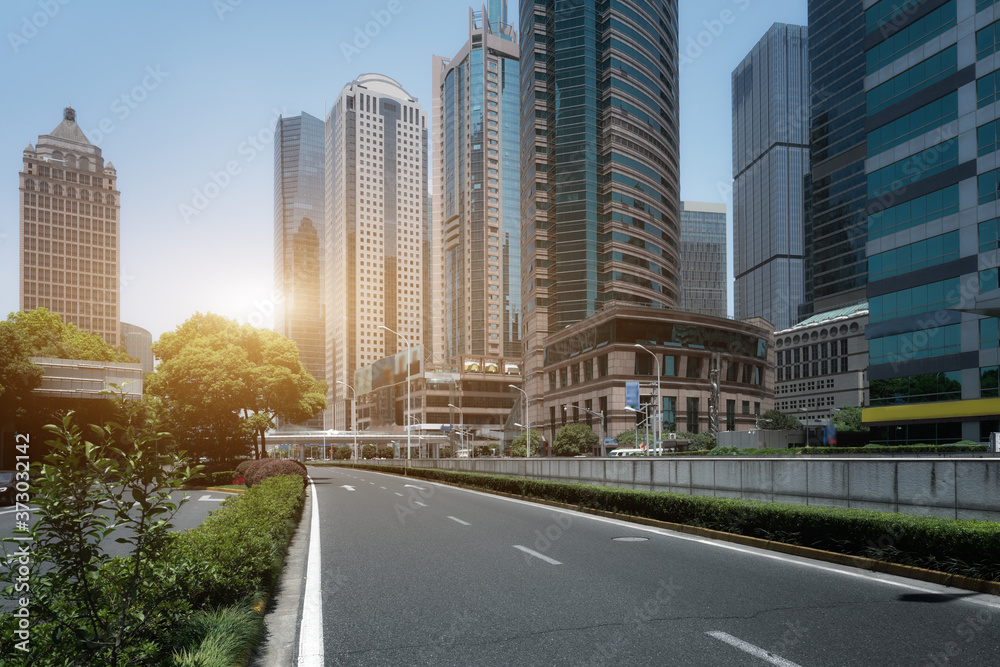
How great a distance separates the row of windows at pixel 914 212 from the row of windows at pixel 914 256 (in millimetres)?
1580

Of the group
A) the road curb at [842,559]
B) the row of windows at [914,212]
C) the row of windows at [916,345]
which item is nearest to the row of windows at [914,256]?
the row of windows at [914,212]

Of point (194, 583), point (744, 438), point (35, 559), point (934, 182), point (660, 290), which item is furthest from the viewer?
point (660, 290)

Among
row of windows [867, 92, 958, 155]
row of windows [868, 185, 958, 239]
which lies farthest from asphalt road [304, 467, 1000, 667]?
row of windows [867, 92, 958, 155]

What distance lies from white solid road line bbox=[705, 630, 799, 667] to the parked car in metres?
27.3

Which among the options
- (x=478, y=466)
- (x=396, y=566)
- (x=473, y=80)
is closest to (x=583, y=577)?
(x=396, y=566)

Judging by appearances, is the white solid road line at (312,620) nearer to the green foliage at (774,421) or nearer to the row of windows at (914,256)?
the row of windows at (914,256)

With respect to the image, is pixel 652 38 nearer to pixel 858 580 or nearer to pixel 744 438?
pixel 744 438

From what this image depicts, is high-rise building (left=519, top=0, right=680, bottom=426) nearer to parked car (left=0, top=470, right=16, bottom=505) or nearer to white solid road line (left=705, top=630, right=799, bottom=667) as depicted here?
parked car (left=0, top=470, right=16, bottom=505)

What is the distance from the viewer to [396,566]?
1062cm

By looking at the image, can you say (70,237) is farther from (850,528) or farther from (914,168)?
(850,528)

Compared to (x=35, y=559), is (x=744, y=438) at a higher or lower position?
lower

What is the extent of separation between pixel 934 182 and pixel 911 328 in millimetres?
10907

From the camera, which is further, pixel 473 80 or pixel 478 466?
pixel 473 80

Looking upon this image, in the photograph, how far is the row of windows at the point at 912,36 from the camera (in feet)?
Answer: 161
